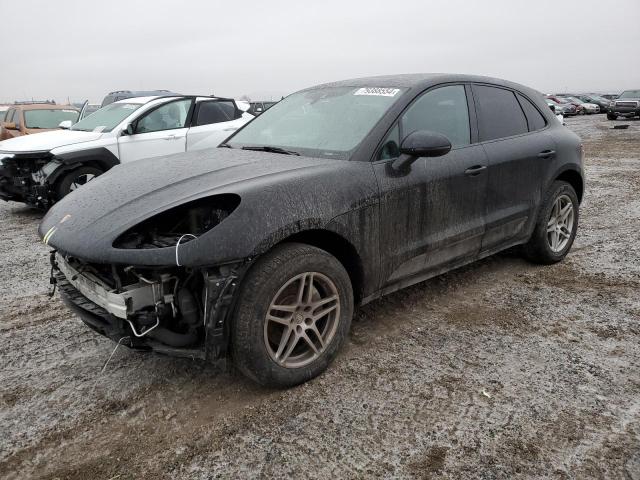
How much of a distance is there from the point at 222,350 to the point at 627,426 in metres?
1.95

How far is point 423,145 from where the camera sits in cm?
280

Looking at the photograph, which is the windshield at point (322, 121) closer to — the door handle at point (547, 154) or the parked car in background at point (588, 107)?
the door handle at point (547, 154)

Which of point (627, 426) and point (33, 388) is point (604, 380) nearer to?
point (627, 426)

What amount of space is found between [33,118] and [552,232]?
10.9 metres

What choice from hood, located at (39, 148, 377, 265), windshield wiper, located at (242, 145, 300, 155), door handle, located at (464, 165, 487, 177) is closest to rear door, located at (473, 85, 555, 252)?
door handle, located at (464, 165, 487, 177)

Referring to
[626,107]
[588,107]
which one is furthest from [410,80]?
[588,107]

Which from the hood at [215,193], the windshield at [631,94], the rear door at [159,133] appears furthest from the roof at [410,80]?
the windshield at [631,94]

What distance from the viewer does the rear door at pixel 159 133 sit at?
7055mm

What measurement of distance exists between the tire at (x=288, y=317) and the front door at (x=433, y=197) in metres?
0.45

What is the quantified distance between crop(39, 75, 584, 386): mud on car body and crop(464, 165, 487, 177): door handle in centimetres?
2

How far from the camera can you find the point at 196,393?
2.61 m

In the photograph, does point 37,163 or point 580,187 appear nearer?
point 580,187

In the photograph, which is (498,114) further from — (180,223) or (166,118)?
(166,118)

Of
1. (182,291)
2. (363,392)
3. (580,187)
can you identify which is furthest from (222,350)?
(580,187)
